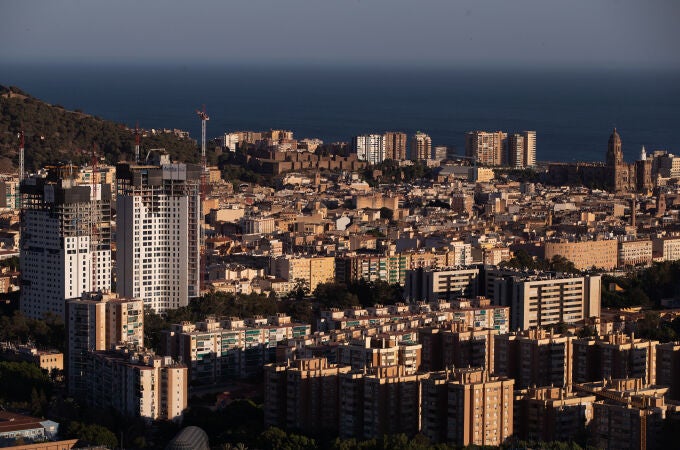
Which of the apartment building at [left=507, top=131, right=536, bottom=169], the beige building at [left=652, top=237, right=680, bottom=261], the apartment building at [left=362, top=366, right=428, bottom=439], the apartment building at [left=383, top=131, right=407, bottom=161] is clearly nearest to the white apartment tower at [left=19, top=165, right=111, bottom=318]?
the apartment building at [left=362, top=366, right=428, bottom=439]

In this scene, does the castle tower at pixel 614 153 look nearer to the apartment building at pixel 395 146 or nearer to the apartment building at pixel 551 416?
the apartment building at pixel 395 146

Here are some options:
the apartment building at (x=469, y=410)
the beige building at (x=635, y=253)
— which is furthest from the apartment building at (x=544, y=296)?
the apartment building at (x=469, y=410)

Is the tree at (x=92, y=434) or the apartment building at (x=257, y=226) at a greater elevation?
the apartment building at (x=257, y=226)

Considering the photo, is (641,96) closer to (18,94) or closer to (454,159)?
(454,159)

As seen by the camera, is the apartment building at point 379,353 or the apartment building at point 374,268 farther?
the apartment building at point 374,268

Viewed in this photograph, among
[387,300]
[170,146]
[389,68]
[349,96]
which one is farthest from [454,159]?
[389,68]

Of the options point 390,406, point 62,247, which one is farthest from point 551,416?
point 62,247
